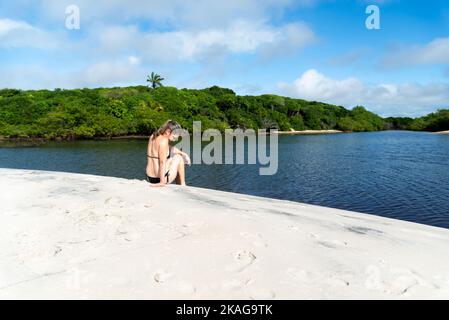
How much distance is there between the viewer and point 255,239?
5.32 metres

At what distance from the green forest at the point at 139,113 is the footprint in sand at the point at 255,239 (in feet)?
241

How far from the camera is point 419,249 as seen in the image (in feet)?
18.5

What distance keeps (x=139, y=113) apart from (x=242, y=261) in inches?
3257

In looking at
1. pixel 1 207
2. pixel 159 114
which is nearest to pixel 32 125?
pixel 159 114

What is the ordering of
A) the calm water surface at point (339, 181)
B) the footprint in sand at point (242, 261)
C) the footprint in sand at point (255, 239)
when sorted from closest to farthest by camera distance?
1. the footprint in sand at point (242, 261)
2. the footprint in sand at point (255, 239)
3. the calm water surface at point (339, 181)

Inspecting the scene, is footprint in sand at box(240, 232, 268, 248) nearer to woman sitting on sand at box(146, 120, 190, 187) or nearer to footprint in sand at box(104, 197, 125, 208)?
footprint in sand at box(104, 197, 125, 208)

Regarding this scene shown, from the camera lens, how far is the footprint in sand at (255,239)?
5.15m

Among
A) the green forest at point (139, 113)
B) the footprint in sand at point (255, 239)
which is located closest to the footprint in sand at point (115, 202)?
the footprint in sand at point (255, 239)

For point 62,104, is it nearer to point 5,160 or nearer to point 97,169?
point 5,160

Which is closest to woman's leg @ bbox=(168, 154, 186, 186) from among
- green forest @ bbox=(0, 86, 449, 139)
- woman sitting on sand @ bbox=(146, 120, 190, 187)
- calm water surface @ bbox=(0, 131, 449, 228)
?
woman sitting on sand @ bbox=(146, 120, 190, 187)

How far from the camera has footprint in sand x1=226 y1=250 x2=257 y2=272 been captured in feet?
14.4

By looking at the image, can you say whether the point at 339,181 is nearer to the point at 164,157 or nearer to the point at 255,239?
the point at 164,157

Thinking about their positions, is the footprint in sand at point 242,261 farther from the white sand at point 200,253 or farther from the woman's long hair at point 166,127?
the woman's long hair at point 166,127
